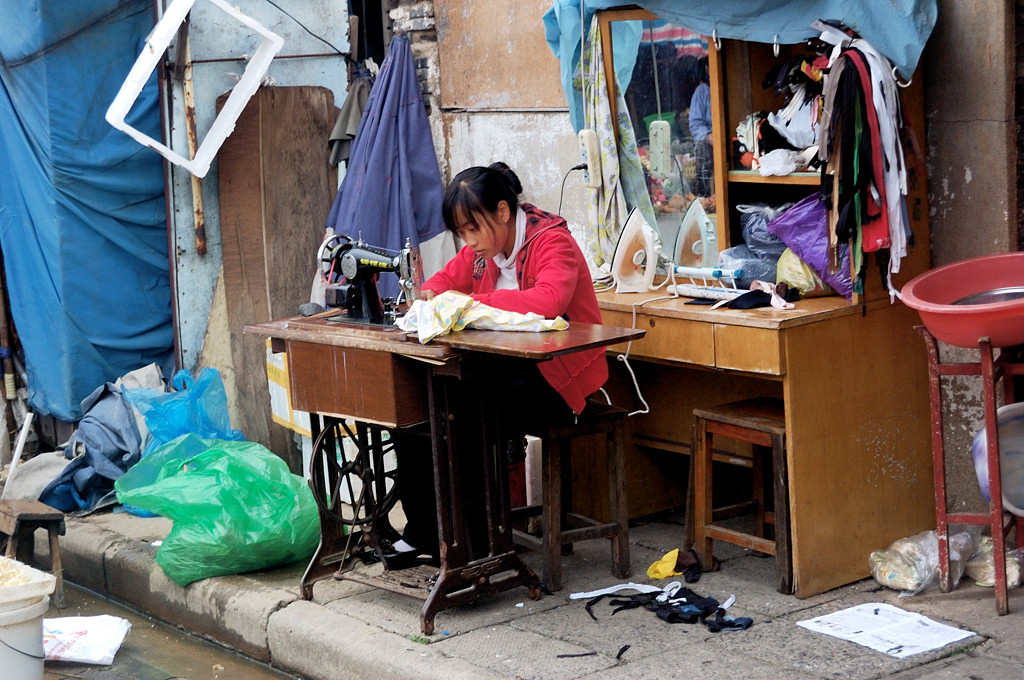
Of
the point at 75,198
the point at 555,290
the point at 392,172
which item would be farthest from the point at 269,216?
the point at 555,290

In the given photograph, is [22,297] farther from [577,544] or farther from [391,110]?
[577,544]

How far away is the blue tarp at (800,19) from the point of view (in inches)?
168

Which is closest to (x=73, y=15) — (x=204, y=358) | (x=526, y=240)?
(x=204, y=358)

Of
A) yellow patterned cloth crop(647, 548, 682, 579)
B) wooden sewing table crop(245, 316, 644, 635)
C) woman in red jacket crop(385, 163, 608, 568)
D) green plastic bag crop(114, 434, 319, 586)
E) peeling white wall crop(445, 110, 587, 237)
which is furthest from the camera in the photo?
peeling white wall crop(445, 110, 587, 237)

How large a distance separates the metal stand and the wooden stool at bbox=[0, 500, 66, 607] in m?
3.65

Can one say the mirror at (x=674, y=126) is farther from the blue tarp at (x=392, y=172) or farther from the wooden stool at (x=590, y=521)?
the blue tarp at (x=392, y=172)

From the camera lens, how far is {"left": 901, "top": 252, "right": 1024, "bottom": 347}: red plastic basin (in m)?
3.88

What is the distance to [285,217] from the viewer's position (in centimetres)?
683

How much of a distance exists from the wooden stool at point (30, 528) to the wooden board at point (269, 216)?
1679 millimetres

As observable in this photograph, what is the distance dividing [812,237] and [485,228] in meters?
1.23

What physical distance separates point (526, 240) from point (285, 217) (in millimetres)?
2734

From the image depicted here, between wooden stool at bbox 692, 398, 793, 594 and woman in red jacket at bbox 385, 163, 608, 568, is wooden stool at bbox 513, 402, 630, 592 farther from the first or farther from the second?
wooden stool at bbox 692, 398, 793, 594

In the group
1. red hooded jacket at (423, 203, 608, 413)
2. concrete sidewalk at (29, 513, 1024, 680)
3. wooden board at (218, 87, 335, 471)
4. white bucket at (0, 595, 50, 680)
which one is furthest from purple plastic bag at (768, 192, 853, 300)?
wooden board at (218, 87, 335, 471)

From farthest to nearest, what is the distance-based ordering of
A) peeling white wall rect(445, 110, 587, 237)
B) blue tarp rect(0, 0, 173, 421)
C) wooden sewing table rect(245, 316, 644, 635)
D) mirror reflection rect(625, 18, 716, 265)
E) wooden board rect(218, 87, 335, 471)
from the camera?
wooden board rect(218, 87, 335, 471)
blue tarp rect(0, 0, 173, 421)
peeling white wall rect(445, 110, 587, 237)
mirror reflection rect(625, 18, 716, 265)
wooden sewing table rect(245, 316, 644, 635)
